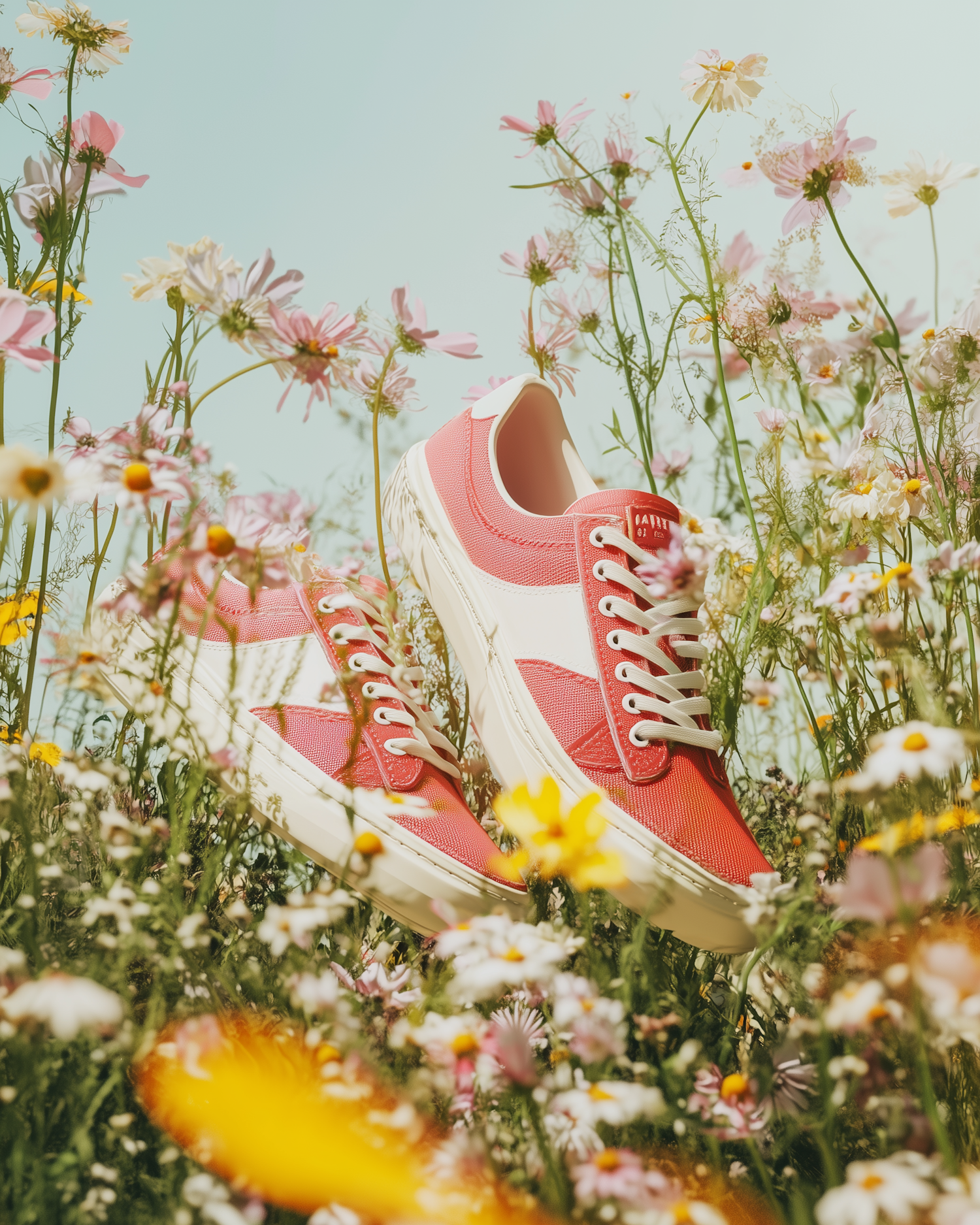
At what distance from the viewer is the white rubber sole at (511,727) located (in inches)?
49.6

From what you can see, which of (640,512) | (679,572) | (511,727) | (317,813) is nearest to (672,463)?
(640,512)

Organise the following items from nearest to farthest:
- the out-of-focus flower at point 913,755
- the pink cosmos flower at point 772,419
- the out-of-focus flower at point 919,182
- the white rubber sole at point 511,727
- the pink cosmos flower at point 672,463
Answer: the out-of-focus flower at point 913,755 → the white rubber sole at point 511,727 → the out-of-focus flower at point 919,182 → the pink cosmos flower at point 772,419 → the pink cosmos flower at point 672,463

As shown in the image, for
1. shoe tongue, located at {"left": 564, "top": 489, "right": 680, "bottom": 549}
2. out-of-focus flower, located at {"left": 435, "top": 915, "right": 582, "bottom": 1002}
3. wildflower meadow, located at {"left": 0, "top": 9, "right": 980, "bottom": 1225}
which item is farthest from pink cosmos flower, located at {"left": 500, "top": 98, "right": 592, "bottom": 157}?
out-of-focus flower, located at {"left": 435, "top": 915, "right": 582, "bottom": 1002}

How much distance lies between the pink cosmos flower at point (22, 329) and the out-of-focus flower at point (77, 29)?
3.40 ft

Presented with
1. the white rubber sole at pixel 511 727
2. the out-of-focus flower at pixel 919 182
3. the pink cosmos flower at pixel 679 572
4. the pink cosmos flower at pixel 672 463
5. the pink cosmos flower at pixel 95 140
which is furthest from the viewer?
the pink cosmos flower at pixel 672 463

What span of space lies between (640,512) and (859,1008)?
1126 millimetres

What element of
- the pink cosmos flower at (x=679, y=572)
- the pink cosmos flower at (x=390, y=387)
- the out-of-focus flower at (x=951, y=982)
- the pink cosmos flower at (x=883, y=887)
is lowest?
the out-of-focus flower at (x=951, y=982)

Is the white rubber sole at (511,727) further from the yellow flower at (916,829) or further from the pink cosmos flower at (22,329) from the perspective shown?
the pink cosmos flower at (22,329)

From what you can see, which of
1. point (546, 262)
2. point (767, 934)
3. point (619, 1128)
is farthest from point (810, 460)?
point (619, 1128)

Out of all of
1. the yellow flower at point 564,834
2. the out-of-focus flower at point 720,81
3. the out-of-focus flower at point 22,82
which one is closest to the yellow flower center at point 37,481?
the yellow flower at point 564,834

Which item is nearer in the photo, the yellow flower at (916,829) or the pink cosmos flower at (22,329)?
the yellow flower at (916,829)

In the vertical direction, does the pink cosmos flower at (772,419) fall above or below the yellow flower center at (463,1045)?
above

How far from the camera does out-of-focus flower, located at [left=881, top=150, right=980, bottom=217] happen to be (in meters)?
1.78

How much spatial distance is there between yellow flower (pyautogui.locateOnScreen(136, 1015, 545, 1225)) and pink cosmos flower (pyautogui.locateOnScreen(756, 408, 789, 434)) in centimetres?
167
